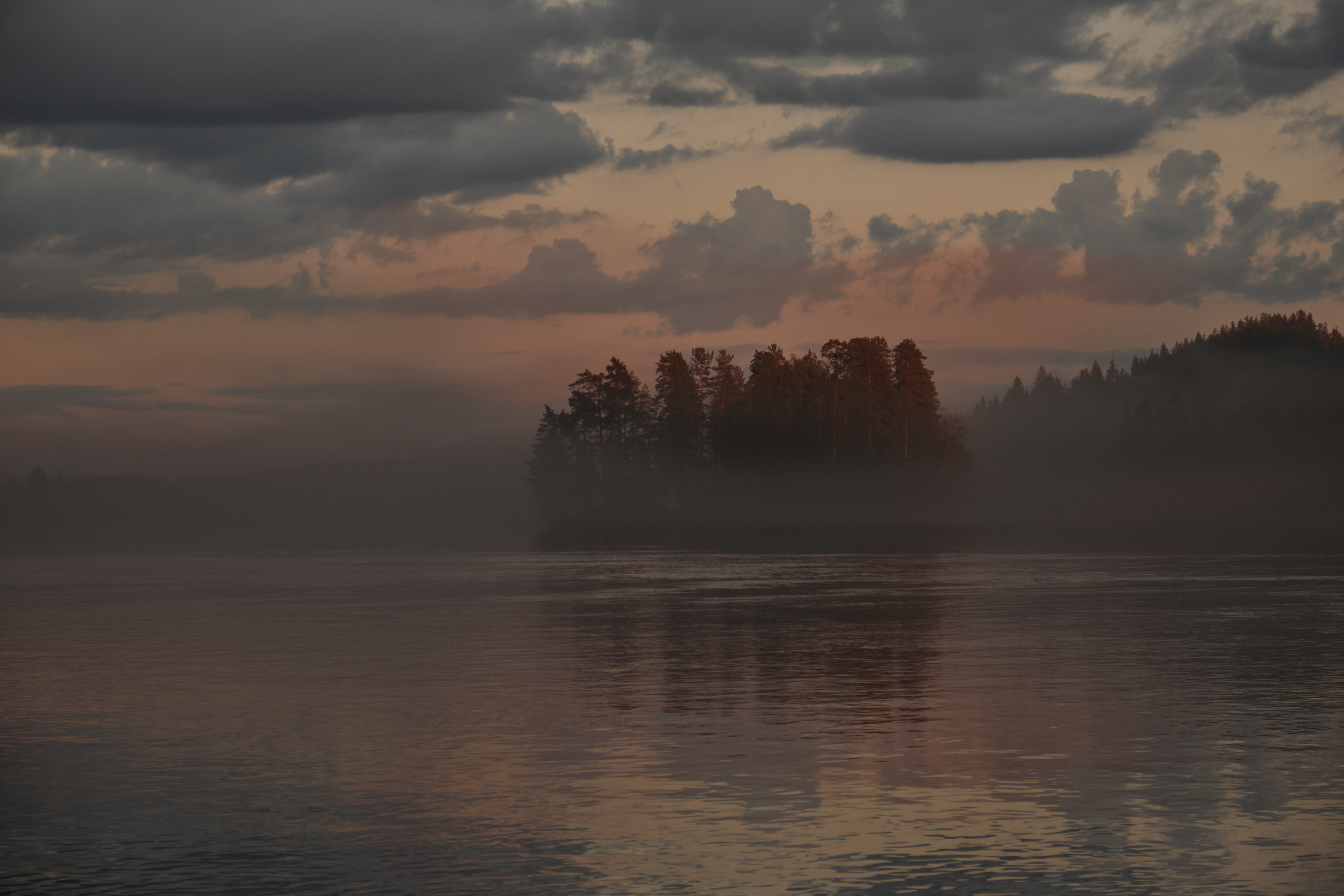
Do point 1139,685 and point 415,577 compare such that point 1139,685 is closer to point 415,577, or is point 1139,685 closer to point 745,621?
point 745,621

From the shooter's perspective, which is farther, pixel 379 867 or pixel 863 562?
pixel 863 562

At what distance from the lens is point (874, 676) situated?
3133 cm

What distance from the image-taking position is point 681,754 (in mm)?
21641

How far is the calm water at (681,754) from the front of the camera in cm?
1502

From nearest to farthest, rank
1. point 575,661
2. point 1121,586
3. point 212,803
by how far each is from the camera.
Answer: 1. point 212,803
2. point 575,661
3. point 1121,586

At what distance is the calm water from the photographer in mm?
15016

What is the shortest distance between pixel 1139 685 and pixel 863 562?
61.4m

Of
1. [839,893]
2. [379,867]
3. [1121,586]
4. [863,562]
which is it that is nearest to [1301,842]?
[839,893]

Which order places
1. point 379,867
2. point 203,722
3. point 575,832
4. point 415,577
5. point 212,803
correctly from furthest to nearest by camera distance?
1. point 415,577
2. point 203,722
3. point 212,803
4. point 575,832
5. point 379,867

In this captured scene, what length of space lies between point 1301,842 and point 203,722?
1787cm

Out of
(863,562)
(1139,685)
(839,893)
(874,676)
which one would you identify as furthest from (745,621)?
(863,562)

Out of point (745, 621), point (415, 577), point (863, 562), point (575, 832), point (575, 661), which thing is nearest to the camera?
point (575, 832)

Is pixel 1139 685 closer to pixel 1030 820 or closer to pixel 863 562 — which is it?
pixel 1030 820

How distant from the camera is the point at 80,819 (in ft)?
57.6
